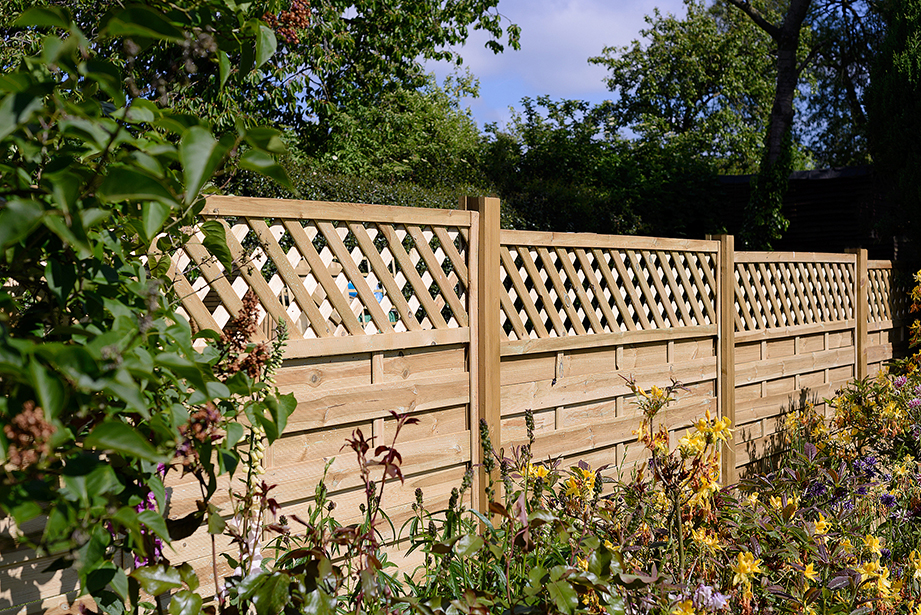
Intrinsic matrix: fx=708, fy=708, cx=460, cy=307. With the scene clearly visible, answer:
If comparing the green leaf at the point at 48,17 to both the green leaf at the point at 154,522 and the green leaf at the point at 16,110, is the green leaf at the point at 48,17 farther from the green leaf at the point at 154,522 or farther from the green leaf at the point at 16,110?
the green leaf at the point at 154,522

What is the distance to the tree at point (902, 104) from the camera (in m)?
7.49

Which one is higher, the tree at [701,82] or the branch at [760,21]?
the tree at [701,82]

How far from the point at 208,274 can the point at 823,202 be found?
33.6 ft

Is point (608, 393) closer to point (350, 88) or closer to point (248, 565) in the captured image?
point (248, 565)

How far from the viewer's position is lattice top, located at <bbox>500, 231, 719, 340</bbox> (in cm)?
327

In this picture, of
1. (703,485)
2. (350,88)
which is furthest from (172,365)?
(350,88)

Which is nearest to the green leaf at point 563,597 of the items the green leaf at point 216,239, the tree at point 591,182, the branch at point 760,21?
the green leaf at point 216,239

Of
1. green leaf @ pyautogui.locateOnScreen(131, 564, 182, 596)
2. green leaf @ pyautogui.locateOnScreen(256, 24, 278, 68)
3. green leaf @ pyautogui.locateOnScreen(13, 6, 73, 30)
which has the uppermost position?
green leaf @ pyautogui.locateOnScreen(256, 24, 278, 68)

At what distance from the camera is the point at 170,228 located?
146 centimetres

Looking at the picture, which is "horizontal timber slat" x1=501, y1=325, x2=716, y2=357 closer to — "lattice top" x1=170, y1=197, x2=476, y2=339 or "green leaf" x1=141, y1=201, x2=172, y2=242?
"lattice top" x1=170, y1=197, x2=476, y2=339

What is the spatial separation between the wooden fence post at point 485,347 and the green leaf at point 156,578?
1.75m

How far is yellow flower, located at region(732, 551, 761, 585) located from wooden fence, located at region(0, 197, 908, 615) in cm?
98

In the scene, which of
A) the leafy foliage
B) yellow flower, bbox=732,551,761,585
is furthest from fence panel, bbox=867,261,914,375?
the leafy foliage

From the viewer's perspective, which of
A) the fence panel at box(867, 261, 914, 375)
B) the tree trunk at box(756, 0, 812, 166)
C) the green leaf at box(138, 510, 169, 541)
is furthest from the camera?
the tree trunk at box(756, 0, 812, 166)
